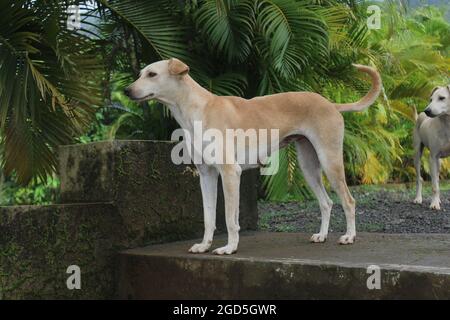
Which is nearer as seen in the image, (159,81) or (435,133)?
(159,81)

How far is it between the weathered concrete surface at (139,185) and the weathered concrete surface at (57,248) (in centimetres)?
15

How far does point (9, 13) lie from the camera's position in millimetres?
5848

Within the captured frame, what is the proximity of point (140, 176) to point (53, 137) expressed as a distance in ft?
7.08

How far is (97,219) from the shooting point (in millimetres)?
4281

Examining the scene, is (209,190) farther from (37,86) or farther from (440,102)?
(440,102)

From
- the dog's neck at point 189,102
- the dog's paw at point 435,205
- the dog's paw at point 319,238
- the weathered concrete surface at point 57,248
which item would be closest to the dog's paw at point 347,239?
the dog's paw at point 319,238

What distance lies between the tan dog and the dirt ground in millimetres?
1523

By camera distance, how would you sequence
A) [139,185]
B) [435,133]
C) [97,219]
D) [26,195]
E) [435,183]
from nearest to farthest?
[97,219]
[139,185]
[435,183]
[435,133]
[26,195]

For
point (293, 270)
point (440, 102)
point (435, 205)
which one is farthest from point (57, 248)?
point (440, 102)

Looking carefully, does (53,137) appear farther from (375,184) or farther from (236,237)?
(375,184)

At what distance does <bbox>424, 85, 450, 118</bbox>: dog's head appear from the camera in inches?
287

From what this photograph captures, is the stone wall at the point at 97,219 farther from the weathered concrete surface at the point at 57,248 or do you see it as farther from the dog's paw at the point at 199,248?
the dog's paw at the point at 199,248

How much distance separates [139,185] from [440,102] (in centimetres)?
455

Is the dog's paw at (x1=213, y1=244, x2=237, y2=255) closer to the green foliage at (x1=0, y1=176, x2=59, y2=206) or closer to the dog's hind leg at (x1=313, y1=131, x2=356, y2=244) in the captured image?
the dog's hind leg at (x1=313, y1=131, x2=356, y2=244)
